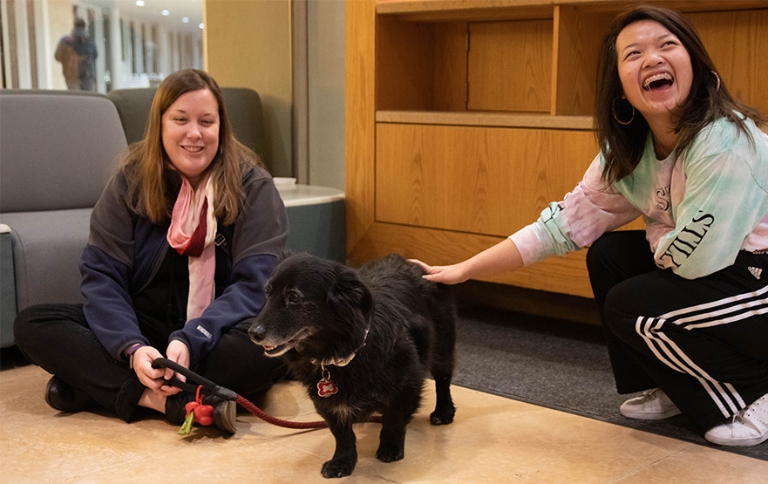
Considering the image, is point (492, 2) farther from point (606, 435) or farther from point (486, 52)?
point (606, 435)

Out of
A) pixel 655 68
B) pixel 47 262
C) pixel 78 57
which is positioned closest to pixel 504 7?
pixel 655 68

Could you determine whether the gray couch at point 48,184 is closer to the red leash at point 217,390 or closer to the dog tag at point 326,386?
the red leash at point 217,390

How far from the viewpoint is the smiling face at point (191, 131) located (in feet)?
7.47

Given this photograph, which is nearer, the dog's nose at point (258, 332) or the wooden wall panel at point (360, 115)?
the dog's nose at point (258, 332)

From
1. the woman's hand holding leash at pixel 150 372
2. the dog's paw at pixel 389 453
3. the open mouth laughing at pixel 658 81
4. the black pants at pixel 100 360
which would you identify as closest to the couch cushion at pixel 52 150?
the black pants at pixel 100 360

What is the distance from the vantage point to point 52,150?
3.20 m

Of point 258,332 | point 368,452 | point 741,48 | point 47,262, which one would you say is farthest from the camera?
point 741,48

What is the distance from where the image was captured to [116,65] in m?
4.13

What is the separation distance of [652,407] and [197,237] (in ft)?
4.36

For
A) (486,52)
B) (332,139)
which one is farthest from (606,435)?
(332,139)

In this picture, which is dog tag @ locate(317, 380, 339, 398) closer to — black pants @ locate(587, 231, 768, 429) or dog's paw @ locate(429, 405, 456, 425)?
dog's paw @ locate(429, 405, 456, 425)

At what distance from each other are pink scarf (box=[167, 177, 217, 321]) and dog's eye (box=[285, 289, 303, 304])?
680 mm

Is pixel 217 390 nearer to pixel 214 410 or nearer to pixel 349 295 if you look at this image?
pixel 214 410

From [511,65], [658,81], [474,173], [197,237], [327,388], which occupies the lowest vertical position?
[327,388]
